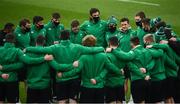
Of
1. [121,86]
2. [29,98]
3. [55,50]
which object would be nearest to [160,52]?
[121,86]

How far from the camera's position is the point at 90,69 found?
1163 centimetres

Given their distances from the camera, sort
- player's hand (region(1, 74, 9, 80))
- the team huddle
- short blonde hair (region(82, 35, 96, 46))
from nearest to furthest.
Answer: short blonde hair (region(82, 35, 96, 46)), the team huddle, player's hand (region(1, 74, 9, 80))

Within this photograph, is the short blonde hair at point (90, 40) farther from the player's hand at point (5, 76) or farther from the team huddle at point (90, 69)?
the player's hand at point (5, 76)

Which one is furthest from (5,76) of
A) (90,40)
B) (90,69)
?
(90,40)

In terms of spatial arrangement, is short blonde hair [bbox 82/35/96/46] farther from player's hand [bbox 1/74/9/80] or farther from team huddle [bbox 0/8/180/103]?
player's hand [bbox 1/74/9/80]

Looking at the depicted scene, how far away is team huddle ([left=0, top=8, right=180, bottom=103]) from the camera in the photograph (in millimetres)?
11742

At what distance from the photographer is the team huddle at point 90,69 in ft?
38.5

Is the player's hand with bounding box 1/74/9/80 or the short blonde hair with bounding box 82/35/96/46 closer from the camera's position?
the short blonde hair with bounding box 82/35/96/46

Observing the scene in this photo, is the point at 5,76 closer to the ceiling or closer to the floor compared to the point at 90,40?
closer to the floor

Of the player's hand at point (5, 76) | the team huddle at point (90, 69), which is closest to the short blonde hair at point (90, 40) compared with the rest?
the team huddle at point (90, 69)

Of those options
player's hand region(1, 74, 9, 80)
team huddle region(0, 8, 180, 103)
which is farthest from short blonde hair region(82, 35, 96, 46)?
player's hand region(1, 74, 9, 80)

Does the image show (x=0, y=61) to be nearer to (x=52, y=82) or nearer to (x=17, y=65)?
(x=17, y=65)

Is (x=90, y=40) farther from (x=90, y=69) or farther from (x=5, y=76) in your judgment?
(x=5, y=76)

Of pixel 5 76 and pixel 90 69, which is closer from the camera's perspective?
pixel 90 69
